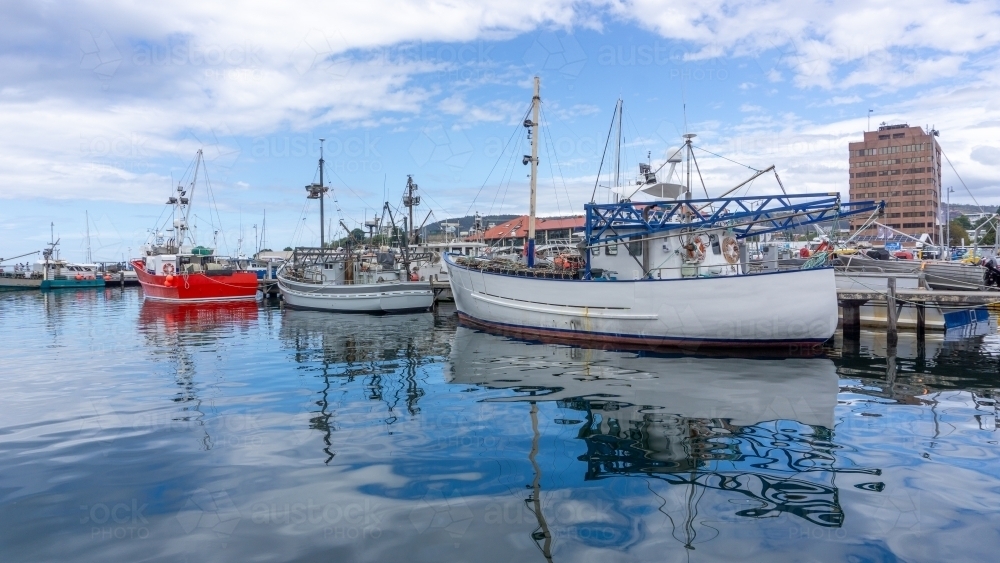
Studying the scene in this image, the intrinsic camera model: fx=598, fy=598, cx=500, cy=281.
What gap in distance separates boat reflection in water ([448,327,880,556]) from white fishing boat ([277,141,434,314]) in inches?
642

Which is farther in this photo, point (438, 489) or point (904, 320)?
point (904, 320)

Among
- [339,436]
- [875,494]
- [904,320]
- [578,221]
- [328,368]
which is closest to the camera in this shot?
[875,494]

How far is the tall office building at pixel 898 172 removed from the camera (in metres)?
90.8

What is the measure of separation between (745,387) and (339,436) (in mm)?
8417

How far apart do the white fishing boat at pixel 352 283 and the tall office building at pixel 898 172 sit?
3333 inches

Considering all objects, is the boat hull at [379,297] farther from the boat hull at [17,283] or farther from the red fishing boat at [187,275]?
the boat hull at [17,283]

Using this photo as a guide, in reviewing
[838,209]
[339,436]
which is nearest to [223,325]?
[339,436]

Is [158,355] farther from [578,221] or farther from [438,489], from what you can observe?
[578,221]

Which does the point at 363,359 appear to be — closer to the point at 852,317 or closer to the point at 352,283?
the point at 852,317

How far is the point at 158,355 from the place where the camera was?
18.2 metres

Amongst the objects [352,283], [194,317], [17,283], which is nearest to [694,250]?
[352,283]

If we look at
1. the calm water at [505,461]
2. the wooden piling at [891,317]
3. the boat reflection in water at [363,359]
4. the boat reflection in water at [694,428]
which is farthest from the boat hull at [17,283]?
the wooden piling at [891,317]

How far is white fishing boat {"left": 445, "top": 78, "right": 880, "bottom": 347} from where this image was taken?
16.4 metres

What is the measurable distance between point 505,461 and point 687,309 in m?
10.9
